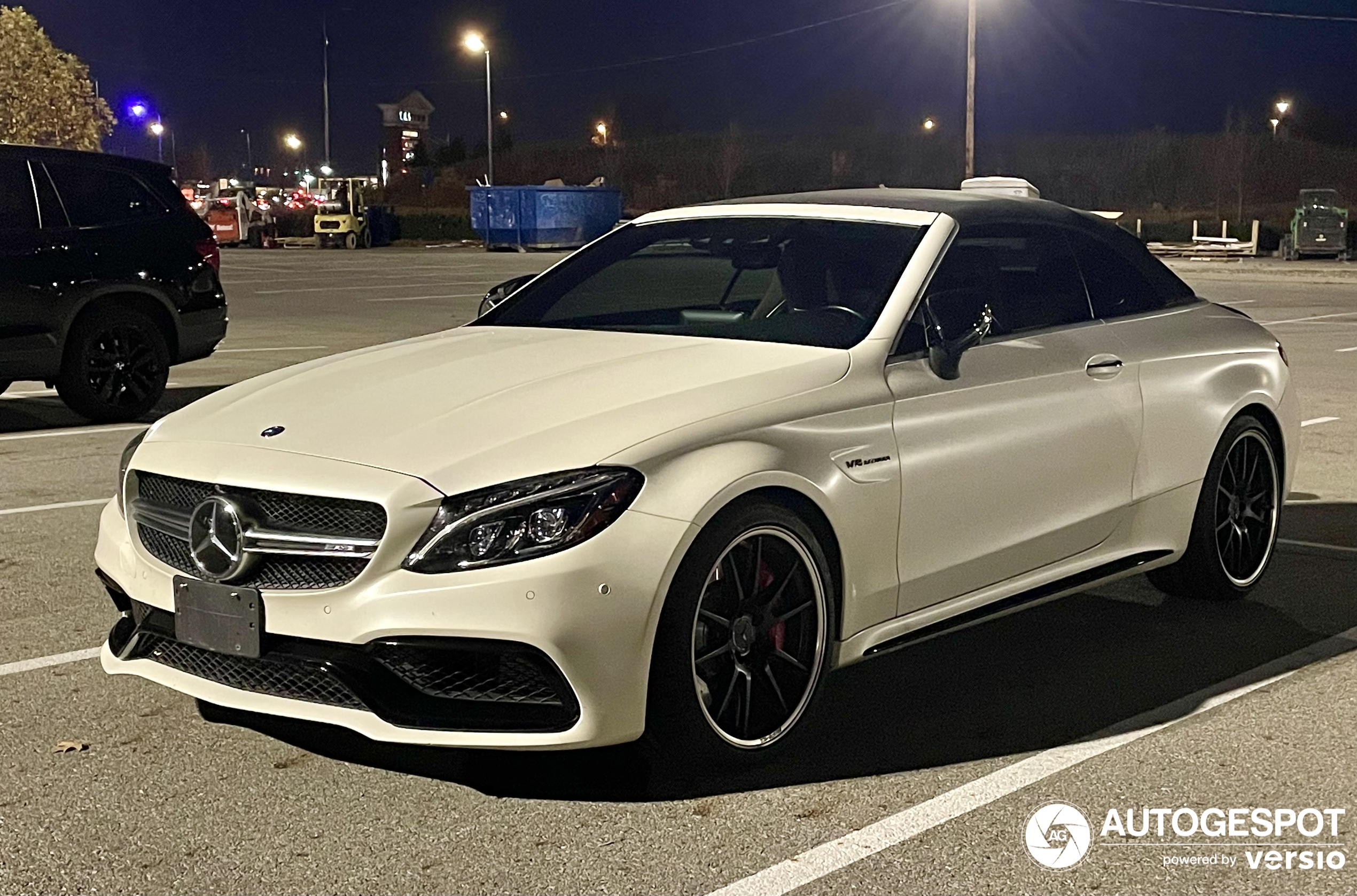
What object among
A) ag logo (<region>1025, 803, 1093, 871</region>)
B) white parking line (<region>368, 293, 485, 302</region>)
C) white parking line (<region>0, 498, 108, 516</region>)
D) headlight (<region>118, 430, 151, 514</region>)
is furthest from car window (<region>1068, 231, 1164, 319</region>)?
white parking line (<region>368, 293, 485, 302</region>)

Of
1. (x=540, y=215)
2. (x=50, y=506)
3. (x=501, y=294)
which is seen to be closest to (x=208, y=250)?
(x=50, y=506)

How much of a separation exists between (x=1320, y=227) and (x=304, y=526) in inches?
1703

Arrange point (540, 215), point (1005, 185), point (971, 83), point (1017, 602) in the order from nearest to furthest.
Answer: point (1017, 602)
point (1005, 185)
point (971, 83)
point (540, 215)

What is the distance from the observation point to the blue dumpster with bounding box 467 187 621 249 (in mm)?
54344

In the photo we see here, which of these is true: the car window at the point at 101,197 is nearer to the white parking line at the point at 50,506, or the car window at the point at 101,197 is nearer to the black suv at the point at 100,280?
the black suv at the point at 100,280

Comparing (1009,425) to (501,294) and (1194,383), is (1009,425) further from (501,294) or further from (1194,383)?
(501,294)

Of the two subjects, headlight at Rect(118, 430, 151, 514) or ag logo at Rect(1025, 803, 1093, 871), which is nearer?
ag logo at Rect(1025, 803, 1093, 871)

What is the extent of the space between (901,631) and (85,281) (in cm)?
808

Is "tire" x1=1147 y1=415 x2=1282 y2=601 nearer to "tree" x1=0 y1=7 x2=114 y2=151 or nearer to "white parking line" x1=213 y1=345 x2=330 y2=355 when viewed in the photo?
"white parking line" x1=213 y1=345 x2=330 y2=355

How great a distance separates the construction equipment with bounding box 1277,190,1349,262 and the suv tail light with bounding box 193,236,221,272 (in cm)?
3648

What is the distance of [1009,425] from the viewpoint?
521cm

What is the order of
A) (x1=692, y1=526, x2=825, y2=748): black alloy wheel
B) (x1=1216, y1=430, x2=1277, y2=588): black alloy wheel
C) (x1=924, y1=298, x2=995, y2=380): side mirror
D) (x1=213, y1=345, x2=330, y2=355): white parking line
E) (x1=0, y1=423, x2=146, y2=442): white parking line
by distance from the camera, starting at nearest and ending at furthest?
(x1=692, y1=526, x2=825, y2=748): black alloy wheel < (x1=924, y1=298, x2=995, y2=380): side mirror < (x1=1216, y1=430, x2=1277, y2=588): black alloy wheel < (x1=0, y1=423, x2=146, y2=442): white parking line < (x1=213, y1=345, x2=330, y2=355): white parking line

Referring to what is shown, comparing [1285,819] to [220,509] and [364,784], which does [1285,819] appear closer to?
[364,784]

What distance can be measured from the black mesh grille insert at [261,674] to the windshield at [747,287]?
1713mm
